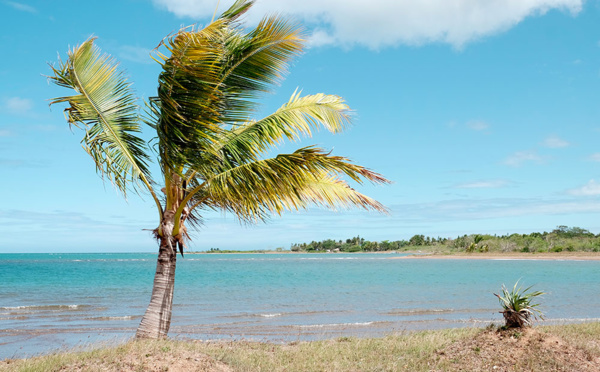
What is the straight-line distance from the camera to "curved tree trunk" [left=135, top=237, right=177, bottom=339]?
9.27 metres

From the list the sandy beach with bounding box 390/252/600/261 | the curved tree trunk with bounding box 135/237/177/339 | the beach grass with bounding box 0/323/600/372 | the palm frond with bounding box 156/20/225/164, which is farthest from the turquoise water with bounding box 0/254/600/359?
the sandy beach with bounding box 390/252/600/261

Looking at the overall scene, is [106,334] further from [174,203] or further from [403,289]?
[403,289]

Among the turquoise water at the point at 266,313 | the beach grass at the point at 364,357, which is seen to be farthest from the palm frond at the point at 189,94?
the turquoise water at the point at 266,313

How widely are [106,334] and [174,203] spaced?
24.9ft

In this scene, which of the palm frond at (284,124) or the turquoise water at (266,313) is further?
the turquoise water at (266,313)

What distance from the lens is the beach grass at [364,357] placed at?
7781mm

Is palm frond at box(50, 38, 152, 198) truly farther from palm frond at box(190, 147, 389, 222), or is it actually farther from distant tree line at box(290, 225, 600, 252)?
distant tree line at box(290, 225, 600, 252)

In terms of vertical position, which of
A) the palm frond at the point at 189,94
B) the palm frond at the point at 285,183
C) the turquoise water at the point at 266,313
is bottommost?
the turquoise water at the point at 266,313

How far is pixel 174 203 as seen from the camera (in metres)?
9.66

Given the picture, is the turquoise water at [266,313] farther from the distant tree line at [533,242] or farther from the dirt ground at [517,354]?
the distant tree line at [533,242]

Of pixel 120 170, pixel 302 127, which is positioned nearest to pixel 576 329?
pixel 302 127

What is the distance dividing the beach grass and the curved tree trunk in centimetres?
44

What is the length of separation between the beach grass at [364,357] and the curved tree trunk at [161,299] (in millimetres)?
436

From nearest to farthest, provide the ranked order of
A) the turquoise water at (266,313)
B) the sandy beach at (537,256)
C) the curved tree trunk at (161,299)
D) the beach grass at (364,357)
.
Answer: the beach grass at (364,357), the curved tree trunk at (161,299), the turquoise water at (266,313), the sandy beach at (537,256)
